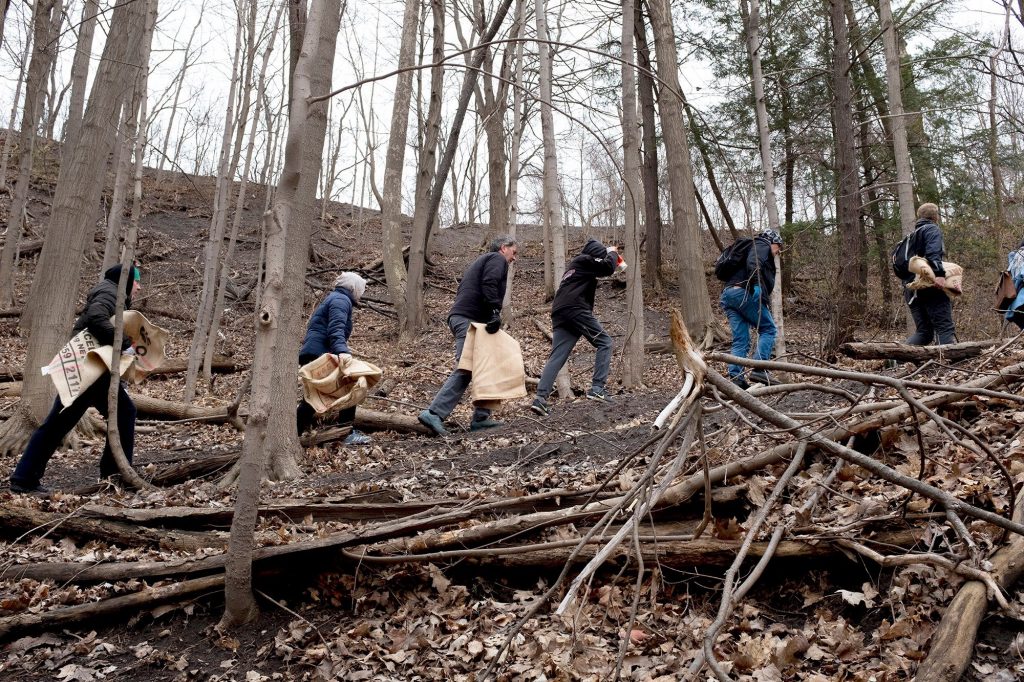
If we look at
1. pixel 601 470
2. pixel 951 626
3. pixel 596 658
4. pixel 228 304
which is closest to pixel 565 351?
pixel 601 470

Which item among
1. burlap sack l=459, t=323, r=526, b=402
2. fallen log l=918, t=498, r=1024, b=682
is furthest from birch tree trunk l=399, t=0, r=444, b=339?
fallen log l=918, t=498, r=1024, b=682

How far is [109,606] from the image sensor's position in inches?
146

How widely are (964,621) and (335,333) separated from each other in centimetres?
553

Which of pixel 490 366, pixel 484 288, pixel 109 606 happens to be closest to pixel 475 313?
pixel 484 288

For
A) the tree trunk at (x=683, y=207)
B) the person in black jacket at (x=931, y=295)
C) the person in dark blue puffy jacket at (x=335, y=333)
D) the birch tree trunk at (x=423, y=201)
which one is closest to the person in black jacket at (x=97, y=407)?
the person in dark blue puffy jacket at (x=335, y=333)

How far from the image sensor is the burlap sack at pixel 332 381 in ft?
21.5

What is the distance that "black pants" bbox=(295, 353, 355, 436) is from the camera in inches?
272

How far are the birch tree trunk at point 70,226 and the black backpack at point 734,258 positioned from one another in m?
6.45

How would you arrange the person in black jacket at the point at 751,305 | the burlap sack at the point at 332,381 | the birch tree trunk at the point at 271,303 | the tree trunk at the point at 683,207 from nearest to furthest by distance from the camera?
the birch tree trunk at the point at 271,303 < the burlap sack at the point at 332,381 < the person in black jacket at the point at 751,305 < the tree trunk at the point at 683,207

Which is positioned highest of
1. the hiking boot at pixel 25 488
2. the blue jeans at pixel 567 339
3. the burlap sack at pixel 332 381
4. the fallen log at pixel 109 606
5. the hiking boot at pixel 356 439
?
the blue jeans at pixel 567 339

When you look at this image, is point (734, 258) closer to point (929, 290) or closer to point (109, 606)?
point (929, 290)

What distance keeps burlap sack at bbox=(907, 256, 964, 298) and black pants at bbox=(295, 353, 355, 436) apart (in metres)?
5.77

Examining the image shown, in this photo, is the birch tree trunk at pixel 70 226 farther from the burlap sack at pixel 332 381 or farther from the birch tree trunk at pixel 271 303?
the birch tree trunk at pixel 271 303

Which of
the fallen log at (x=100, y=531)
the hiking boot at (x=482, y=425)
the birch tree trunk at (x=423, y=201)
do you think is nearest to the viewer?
the fallen log at (x=100, y=531)
